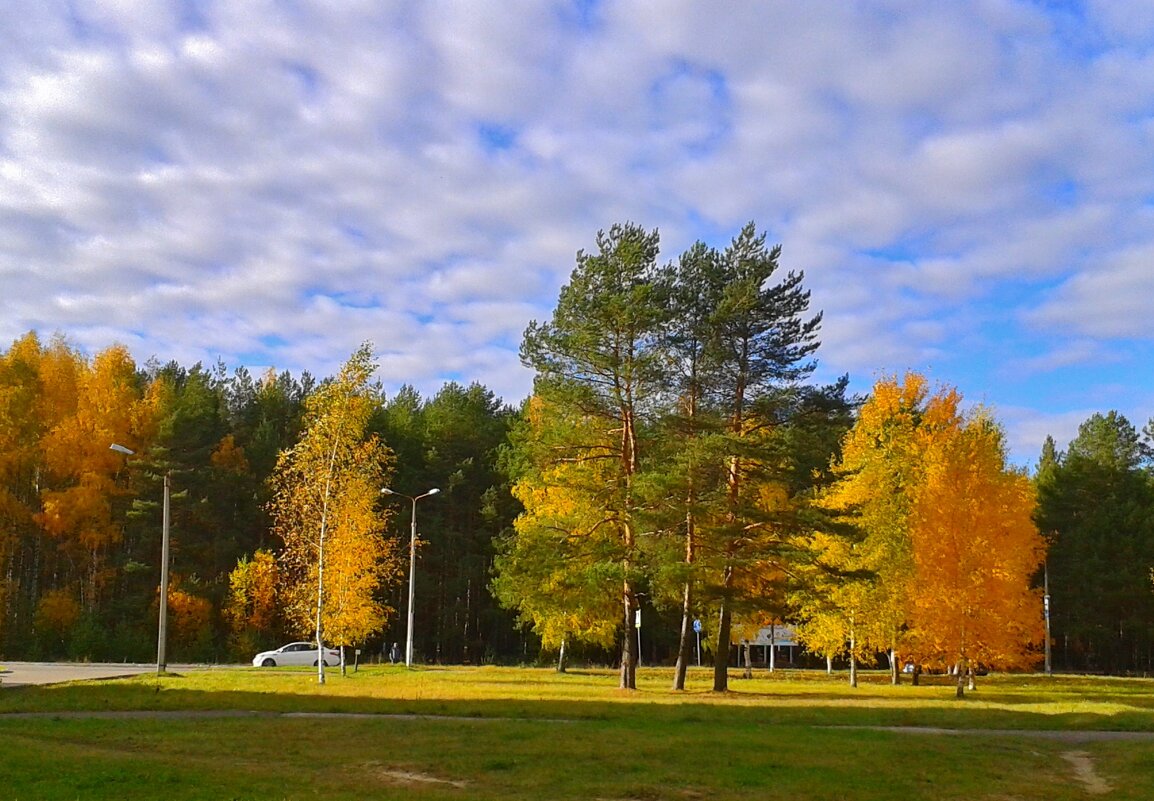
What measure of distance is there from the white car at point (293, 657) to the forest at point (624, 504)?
Result: 4.51 metres

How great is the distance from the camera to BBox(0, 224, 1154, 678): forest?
3134 centimetres

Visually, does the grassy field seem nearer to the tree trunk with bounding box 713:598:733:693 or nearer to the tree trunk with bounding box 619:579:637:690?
the tree trunk with bounding box 619:579:637:690

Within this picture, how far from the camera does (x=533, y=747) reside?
1549 cm

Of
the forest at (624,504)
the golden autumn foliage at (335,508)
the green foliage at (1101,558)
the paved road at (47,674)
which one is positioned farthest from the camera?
the green foliage at (1101,558)

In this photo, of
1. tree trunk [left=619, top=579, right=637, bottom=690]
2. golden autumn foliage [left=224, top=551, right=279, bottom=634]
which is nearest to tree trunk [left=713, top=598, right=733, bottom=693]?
tree trunk [left=619, top=579, right=637, bottom=690]

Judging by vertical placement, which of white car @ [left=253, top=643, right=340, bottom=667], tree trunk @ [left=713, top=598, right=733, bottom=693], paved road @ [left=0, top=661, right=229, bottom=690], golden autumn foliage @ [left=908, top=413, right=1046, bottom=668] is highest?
golden autumn foliage @ [left=908, top=413, right=1046, bottom=668]

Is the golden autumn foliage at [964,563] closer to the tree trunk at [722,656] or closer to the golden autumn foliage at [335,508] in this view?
the tree trunk at [722,656]

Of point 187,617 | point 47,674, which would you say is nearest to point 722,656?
point 47,674

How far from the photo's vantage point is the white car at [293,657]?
47125 millimetres

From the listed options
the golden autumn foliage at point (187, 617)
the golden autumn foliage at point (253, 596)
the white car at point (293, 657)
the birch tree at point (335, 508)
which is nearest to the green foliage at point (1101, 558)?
the white car at point (293, 657)

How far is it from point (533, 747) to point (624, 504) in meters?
16.8

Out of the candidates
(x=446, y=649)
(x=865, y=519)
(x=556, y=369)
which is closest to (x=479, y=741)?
(x=556, y=369)

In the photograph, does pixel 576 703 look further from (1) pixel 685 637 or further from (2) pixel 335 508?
(2) pixel 335 508

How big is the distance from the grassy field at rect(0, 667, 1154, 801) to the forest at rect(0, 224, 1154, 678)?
4.89 metres
